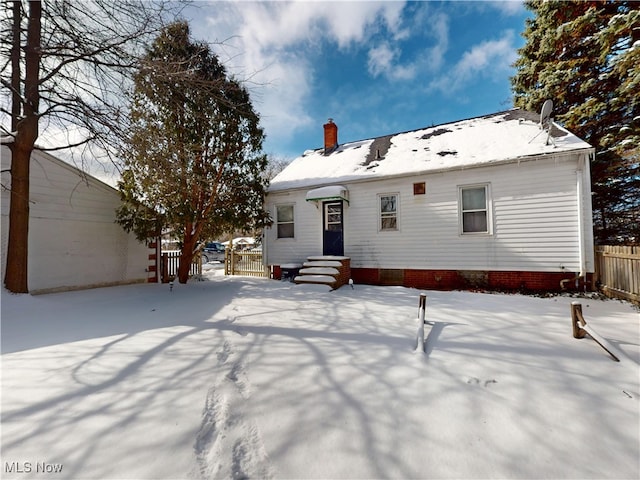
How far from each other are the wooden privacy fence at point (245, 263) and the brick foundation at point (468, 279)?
5128mm

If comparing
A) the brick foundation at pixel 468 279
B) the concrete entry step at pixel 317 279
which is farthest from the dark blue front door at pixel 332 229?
the concrete entry step at pixel 317 279

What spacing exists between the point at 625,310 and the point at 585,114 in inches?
305

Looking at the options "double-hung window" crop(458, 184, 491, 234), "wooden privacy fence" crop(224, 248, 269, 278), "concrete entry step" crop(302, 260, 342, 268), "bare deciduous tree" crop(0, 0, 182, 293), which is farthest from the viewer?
"wooden privacy fence" crop(224, 248, 269, 278)

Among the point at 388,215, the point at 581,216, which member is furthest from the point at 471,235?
the point at 388,215

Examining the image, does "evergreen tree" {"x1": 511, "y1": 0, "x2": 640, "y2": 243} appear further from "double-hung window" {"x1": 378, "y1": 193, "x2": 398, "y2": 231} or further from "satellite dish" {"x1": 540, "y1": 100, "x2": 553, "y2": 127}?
"double-hung window" {"x1": 378, "y1": 193, "x2": 398, "y2": 231}

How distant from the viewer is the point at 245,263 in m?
13.3

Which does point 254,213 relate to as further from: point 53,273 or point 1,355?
point 1,355

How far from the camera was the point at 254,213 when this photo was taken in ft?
33.9

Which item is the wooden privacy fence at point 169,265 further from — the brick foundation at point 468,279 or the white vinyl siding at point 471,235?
the brick foundation at point 468,279

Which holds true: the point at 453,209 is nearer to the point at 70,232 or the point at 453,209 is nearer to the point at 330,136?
the point at 330,136

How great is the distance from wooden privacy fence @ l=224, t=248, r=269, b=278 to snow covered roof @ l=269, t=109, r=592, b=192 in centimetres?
375

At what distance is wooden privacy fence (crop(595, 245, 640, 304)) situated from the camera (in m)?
5.61

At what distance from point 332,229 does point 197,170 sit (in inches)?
207

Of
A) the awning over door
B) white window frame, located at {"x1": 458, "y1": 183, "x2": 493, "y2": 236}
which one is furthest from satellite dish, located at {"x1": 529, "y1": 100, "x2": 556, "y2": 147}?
the awning over door
